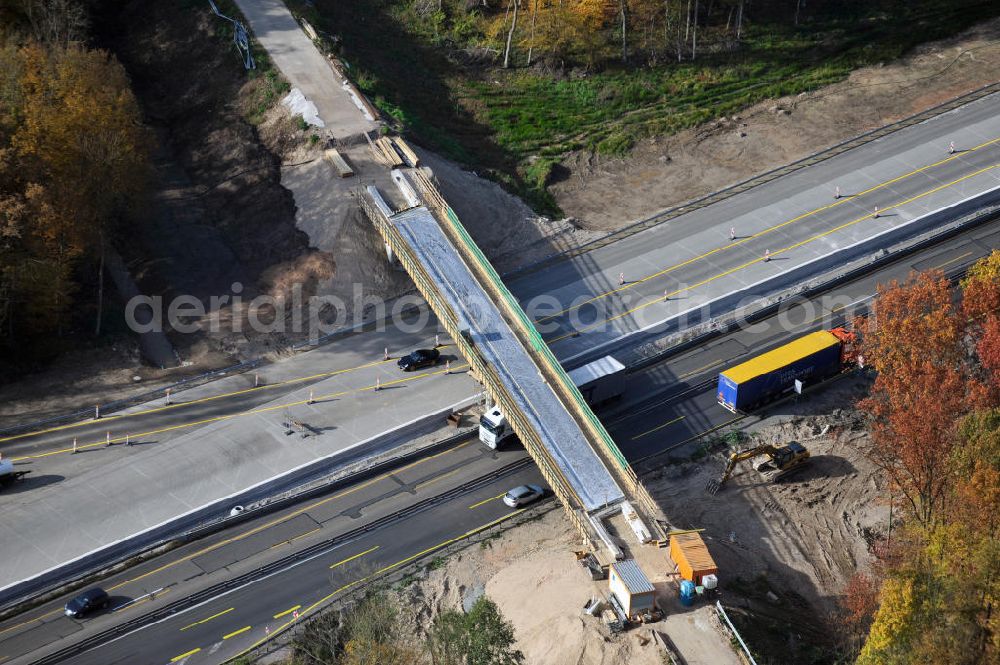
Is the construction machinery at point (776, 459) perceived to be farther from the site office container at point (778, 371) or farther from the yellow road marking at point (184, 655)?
the yellow road marking at point (184, 655)

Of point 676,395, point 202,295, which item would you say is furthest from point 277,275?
point 676,395

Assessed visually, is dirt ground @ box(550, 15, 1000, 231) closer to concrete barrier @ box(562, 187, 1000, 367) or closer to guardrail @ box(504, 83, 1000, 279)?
guardrail @ box(504, 83, 1000, 279)

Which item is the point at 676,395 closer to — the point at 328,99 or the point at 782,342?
the point at 782,342

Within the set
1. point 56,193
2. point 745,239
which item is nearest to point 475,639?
point 56,193

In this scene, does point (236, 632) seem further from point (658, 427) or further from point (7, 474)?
point (658, 427)

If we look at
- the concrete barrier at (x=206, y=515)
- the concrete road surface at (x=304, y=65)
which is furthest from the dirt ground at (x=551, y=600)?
the concrete road surface at (x=304, y=65)
